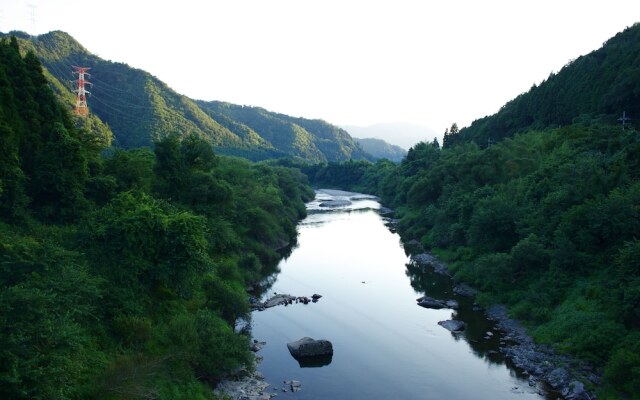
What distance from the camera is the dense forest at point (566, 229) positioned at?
22.9m

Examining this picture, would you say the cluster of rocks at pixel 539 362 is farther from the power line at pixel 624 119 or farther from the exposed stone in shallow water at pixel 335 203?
the exposed stone in shallow water at pixel 335 203

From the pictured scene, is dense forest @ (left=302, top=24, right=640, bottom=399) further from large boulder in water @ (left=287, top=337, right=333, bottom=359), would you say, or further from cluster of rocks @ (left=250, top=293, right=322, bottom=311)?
cluster of rocks @ (left=250, top=293, right=322, bottom=311)

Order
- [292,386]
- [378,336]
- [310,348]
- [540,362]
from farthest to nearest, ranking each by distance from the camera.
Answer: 1. [378,336]
2. [310,348]
3. [540,362]
4. [292,386]

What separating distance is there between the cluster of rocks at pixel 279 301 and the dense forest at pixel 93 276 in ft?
6.21

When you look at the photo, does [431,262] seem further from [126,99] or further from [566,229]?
[126,99]

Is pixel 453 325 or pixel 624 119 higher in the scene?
pixel 624 119

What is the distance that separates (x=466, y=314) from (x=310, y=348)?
11.7m

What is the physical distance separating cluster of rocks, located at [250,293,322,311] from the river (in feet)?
1.84

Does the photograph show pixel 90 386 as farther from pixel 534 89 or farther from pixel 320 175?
pixel 320 175

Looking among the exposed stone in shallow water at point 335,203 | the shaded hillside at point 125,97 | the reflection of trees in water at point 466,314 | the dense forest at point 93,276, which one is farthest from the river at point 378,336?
the shaded hillside at point 125,97

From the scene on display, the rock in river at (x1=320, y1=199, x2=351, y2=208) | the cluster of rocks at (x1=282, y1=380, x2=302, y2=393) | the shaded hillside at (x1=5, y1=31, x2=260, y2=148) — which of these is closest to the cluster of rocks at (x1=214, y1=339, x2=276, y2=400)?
the cluster of rocks at (x1=282, y1=380, x2=302, y2=393)

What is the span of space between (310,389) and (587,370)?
12551 millimetres

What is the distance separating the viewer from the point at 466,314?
31.1 metres

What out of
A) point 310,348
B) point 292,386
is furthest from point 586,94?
point 292,386
